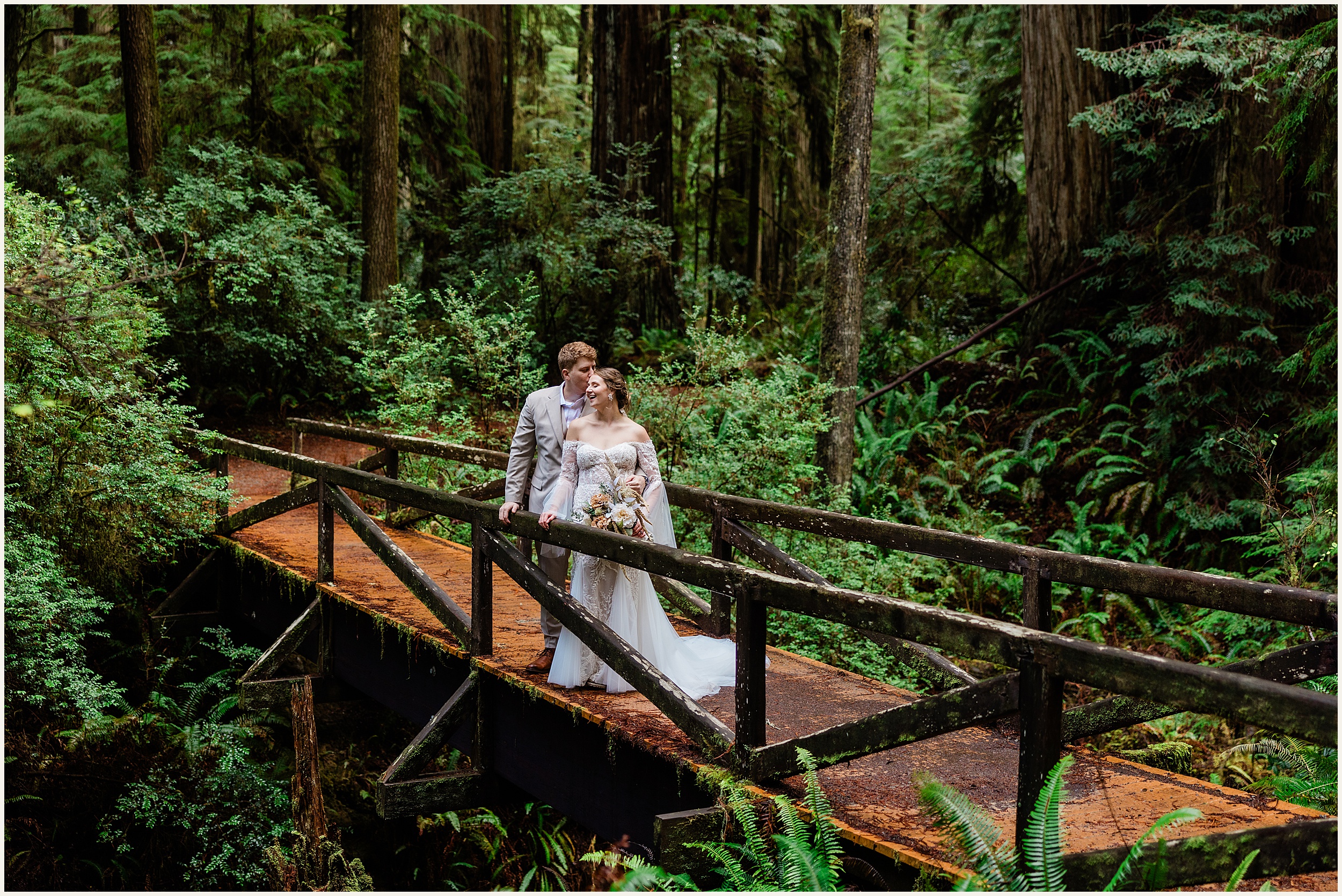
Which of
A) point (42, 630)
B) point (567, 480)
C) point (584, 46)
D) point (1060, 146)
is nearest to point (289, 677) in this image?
point (42, 630)

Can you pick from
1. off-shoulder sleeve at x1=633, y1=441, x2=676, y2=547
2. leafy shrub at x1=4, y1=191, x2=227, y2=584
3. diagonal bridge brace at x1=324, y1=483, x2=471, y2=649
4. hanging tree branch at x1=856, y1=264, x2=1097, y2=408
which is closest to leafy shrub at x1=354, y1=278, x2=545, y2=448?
leafy shrub at x1=4, y1=191, x2=227, y2=584

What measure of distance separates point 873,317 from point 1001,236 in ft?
11.7

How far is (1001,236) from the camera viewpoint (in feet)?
60.6

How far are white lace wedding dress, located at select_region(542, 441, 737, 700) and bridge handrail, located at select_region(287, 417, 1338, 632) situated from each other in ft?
2.80

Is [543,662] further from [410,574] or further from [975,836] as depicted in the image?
[975,836]

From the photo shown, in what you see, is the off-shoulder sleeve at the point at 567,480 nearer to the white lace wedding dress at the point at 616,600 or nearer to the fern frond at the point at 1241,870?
the white lace wedding dress at the point at 616,600


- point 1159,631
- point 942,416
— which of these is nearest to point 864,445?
point 942,416

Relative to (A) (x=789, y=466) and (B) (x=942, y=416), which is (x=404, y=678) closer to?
(A) (x=789, y=466)

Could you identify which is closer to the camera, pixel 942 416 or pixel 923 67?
pixel 942 416

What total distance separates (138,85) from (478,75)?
28.1ft

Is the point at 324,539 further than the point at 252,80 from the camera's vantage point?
No

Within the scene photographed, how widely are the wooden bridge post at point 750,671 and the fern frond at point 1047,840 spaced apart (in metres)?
1.35

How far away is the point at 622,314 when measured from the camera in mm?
17906

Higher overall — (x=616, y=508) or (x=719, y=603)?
(x=616, y=508)
